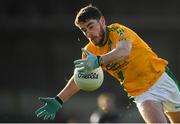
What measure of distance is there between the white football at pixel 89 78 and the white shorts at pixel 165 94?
465 millimetres

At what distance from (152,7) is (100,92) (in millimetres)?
2240

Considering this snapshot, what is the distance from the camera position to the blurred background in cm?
1675

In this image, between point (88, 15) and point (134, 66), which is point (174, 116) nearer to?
point (134, 66)

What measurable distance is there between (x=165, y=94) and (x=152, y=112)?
0.44 m

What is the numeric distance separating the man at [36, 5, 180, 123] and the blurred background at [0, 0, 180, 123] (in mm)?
7855

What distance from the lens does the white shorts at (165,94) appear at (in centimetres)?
808

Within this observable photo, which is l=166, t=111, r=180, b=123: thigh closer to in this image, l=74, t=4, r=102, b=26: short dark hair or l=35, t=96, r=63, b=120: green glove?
l=35, t=96, r=63, b=120: green glove

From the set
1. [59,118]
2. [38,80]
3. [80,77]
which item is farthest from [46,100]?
[38,80]

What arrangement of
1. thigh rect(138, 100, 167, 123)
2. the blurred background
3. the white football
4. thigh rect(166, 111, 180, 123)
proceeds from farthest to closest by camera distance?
the blurred background
thigh rect(166, 111, 180, 123)
the white football
thigh rect(138, 100, 167, 123)

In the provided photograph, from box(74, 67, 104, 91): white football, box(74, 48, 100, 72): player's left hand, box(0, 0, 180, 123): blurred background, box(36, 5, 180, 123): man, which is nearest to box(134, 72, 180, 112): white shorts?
box(36, 5, 180, 123): man

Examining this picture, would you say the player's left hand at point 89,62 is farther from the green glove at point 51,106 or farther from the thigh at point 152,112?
the green glove at point 51,106

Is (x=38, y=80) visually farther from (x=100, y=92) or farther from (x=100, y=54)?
(x=100, y=54)

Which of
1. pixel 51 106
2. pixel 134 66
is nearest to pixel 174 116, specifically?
pixel 134 66

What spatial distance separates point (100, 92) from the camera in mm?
16609
